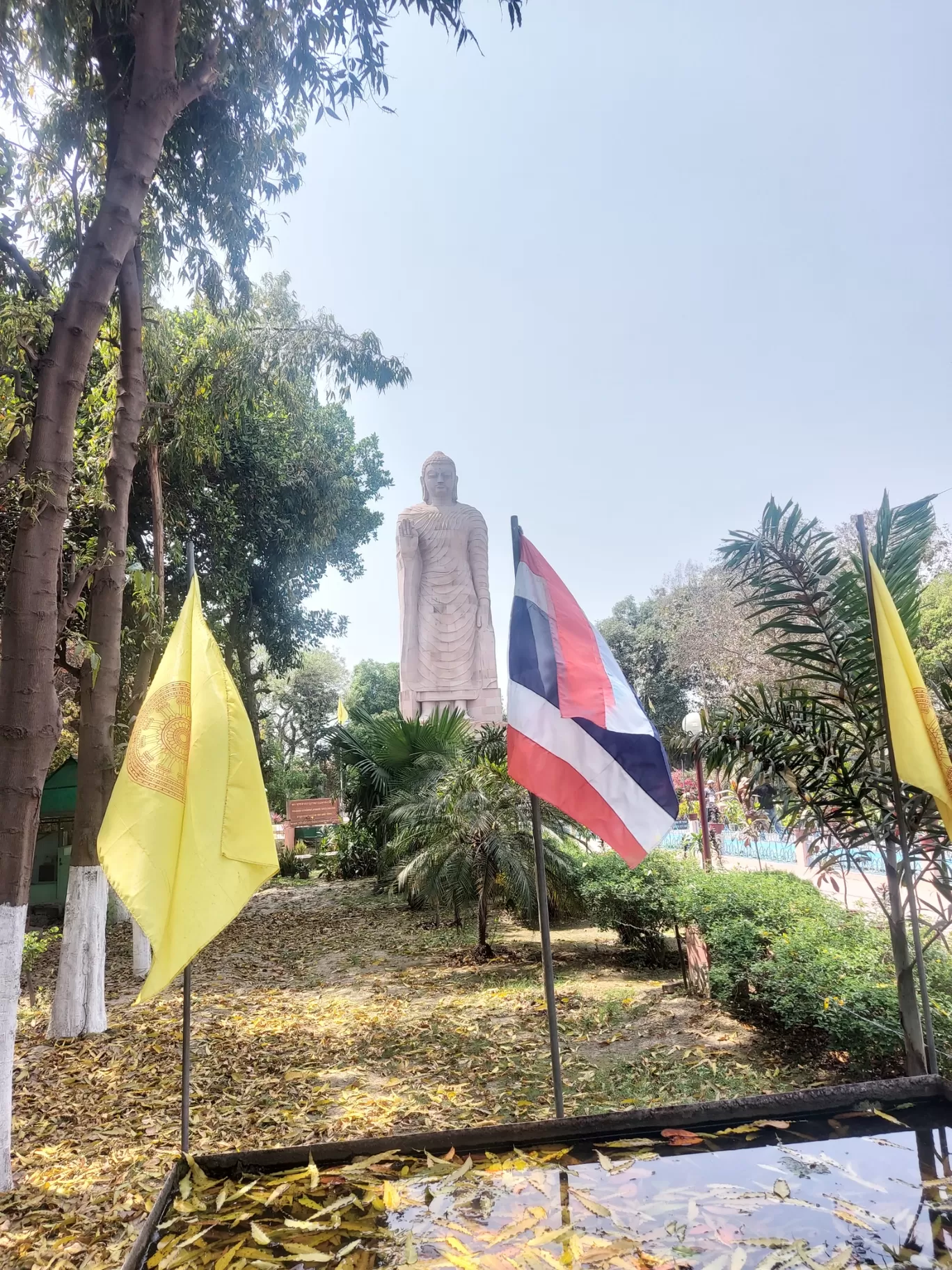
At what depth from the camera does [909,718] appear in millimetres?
3891

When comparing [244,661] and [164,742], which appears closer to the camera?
[164,742]

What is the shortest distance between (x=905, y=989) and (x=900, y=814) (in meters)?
0.96

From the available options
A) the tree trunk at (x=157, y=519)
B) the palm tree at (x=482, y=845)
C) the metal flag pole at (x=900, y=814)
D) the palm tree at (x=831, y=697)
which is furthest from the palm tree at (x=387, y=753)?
the metal flag pole at (x=900, y=814)

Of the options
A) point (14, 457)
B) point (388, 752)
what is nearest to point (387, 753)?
point (388, 752)

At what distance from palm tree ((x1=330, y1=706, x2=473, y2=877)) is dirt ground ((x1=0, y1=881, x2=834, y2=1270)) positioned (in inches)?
104

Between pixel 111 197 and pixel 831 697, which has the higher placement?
pixel 111 197

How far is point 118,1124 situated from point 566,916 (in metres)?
6.92

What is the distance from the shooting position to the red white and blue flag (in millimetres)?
3439

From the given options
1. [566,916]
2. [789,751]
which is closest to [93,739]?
[789,751]

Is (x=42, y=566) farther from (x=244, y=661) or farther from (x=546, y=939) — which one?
(x=244, y=661)

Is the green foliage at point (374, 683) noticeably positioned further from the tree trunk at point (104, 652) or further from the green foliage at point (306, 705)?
the tree trunk at point (104, 652)

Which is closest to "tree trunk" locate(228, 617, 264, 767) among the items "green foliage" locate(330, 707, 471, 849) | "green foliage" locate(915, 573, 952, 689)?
"green foliage" locate(330, 707, 471, 849)

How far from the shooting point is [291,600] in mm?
16781

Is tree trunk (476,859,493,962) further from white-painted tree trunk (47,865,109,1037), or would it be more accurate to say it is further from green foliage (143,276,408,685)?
green foliage (143,276,408,685)
